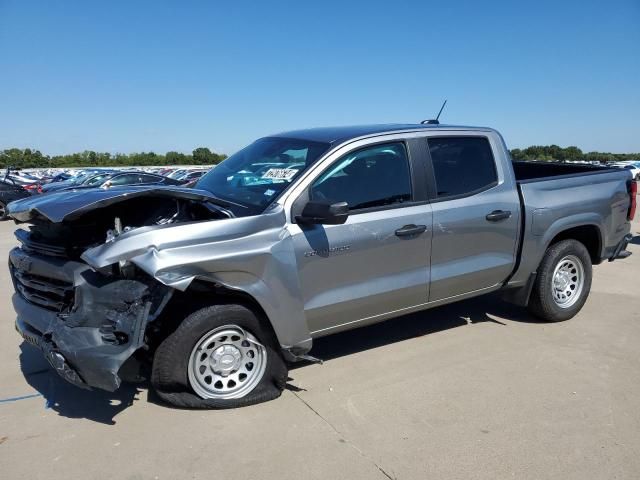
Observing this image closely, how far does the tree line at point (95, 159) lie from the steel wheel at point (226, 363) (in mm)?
63808

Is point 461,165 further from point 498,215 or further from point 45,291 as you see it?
point 45,291

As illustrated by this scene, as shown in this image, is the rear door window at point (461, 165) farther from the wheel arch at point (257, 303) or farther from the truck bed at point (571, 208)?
the wheel arch at point (257, 303)

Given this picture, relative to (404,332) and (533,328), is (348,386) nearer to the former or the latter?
(404,332)

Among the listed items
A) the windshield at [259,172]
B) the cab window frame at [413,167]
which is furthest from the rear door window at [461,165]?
the windshield at [259,172]

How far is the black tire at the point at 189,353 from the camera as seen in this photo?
11.5 feet

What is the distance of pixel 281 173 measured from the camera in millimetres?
4172

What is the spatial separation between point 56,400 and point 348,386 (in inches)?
83.5

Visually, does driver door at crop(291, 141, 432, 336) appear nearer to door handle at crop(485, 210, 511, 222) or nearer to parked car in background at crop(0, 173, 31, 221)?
door handle at crop(485, 210, 511, 222)

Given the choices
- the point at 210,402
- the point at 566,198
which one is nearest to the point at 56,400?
the point at 210,402

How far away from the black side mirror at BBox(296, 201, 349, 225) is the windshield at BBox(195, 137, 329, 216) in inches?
11.0

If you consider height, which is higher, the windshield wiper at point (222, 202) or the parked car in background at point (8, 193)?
the windshield wiper at point (222, 202)

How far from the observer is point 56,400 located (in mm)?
3928

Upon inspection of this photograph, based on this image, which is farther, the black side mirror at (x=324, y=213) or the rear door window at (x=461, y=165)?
the rear door window at (x=461, y=165)

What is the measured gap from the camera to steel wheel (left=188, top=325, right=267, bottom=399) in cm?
363
